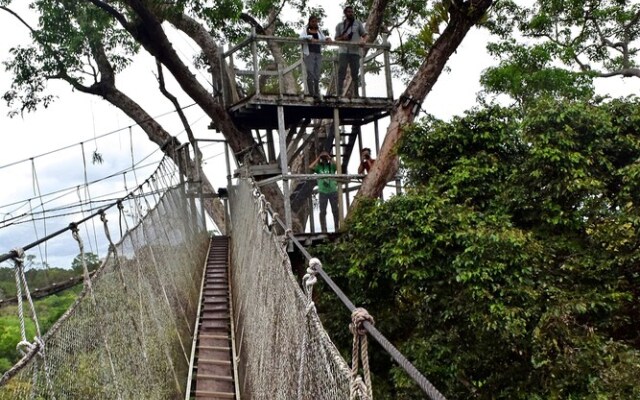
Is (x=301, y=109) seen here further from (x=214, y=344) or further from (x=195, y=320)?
(x=214, y=344)

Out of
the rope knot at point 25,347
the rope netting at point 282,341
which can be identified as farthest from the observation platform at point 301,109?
the rope knot at point 25,347

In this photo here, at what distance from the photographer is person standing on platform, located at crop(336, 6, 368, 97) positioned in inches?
330

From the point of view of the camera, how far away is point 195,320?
672 centimetres

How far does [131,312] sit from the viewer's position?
373 centimetres

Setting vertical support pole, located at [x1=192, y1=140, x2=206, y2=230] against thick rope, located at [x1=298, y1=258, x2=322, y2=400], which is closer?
thick rope, located at [x1=298, y1=258, x2=322, y2=400]

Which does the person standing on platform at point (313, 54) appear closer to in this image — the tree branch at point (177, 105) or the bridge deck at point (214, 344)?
the bridge deck at point (214, 344)

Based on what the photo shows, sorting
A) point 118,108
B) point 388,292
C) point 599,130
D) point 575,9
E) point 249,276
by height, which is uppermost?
point 575,9

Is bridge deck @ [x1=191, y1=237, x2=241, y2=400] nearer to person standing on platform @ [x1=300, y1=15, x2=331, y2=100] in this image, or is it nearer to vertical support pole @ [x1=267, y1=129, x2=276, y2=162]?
vertical support pole @ [x1=267, y1=129, x2=276, y2=162]

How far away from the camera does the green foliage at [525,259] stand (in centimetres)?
477

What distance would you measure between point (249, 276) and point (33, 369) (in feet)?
11.7

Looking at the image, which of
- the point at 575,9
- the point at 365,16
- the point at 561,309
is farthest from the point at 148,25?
the point at 575,9

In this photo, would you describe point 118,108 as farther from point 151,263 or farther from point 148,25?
point 151,263

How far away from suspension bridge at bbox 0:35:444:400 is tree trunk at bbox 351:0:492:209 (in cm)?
49

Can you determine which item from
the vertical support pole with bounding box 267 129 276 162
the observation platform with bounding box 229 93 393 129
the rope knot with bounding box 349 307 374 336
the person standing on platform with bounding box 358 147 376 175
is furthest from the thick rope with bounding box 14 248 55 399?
the vertical support pole with bounding box 267 129 276 162
